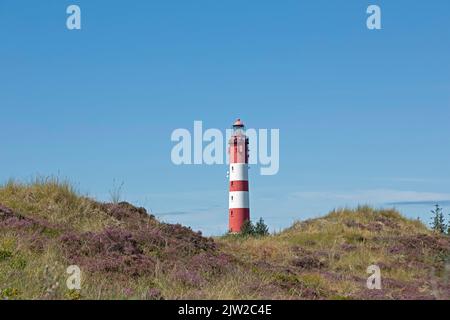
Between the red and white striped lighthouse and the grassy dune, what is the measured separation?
38.9ft

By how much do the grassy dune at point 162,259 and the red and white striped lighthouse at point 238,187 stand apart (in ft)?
38.9

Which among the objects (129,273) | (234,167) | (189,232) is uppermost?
(234,167)

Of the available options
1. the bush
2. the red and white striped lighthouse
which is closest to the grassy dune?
the bush

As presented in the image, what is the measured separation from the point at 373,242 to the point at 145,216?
9.80 metres

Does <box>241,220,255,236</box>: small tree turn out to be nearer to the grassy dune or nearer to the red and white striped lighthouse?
the red and white striped lighthouse

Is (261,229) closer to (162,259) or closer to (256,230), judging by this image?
(256,230)

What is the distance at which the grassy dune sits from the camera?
1020cm

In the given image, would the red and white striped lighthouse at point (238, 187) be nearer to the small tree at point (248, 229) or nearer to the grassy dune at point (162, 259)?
the small tree at point (248, 229)

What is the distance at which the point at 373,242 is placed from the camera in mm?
23719
